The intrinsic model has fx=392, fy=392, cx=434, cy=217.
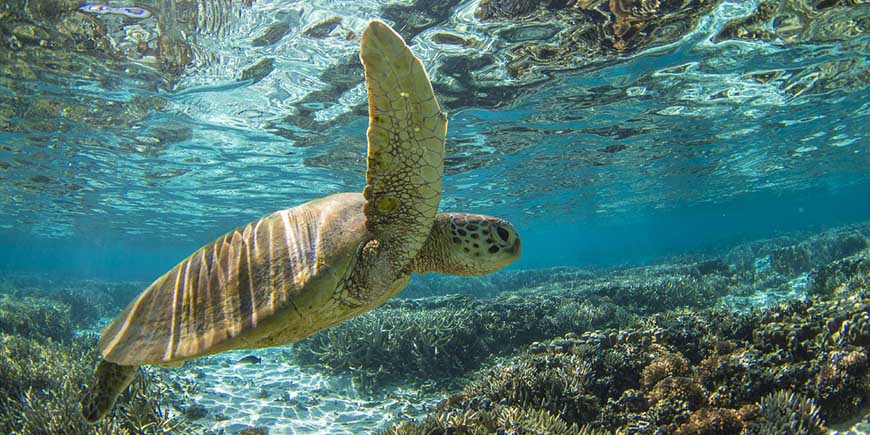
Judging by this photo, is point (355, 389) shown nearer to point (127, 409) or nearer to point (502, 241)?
point (127, 409)

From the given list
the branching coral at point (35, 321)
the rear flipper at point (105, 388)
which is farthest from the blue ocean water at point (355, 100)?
the rear flipper at point (105, 388)

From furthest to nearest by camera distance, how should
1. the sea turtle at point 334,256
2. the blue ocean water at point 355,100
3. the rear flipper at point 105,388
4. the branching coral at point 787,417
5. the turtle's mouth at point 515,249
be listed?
1. the blue ocean water at point 355,100
2. the rear flipper at point 105,388
3. the branching coral at point 787,417
4. the turtle's mouth at point 515,249
5. the sea turtle at point 334,256

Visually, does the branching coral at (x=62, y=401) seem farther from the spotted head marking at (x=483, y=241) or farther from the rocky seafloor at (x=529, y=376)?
the spotted head marking at (x=483, y=241)

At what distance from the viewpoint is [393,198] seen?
3.02 metres

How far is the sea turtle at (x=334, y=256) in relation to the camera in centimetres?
275

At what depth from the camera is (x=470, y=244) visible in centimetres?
326

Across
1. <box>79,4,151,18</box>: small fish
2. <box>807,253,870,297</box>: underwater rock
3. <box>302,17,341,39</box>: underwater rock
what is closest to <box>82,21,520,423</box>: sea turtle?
<box>302,17,341,39</box>: underwater rock

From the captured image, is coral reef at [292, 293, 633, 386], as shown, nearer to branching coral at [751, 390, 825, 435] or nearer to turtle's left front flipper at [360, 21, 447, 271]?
branching coral at [751, 390, 825, 435]

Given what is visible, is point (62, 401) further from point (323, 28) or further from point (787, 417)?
point (787, 417)

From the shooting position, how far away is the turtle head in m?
3.18

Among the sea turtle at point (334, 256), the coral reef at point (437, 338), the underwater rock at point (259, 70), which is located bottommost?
the coral reef at point (437, 338)

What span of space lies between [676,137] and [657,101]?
538cm

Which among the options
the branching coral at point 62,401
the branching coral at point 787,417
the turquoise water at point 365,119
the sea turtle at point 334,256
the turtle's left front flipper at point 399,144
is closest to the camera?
the turtle's left front flipper at point 399,144

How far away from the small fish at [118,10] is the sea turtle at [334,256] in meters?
6.35
